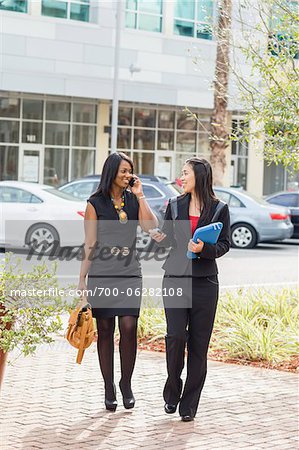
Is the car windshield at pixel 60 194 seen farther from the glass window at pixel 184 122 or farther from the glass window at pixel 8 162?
the glass window at pixel 184 122

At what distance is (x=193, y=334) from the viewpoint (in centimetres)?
699

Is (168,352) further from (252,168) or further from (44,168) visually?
(252,168)

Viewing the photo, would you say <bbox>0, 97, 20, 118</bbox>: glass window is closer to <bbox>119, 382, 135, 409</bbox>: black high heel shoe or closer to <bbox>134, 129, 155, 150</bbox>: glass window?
<bbox>134, 129, 155, 150</bbox>: glass window

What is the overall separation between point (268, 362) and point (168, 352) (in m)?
2.51

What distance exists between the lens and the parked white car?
760 inches

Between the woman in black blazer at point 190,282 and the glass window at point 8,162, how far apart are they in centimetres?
2754

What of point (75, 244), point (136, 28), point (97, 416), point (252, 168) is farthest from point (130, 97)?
point (97, 416)

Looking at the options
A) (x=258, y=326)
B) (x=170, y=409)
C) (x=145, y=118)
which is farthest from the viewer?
(x=145, y=118)

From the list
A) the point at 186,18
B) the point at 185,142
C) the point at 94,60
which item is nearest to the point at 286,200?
the point at 94,60

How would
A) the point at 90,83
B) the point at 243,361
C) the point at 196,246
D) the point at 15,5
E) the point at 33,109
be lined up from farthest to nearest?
1. the point at 33,109
2. the point at 90,83
3. the point at 15,5
4. the point at 243,361
5. the point at 196,246

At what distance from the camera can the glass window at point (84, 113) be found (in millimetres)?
35906

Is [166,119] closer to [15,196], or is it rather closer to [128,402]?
[15,196]

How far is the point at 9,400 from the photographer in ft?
24.6

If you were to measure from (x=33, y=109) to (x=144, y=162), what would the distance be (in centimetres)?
553
